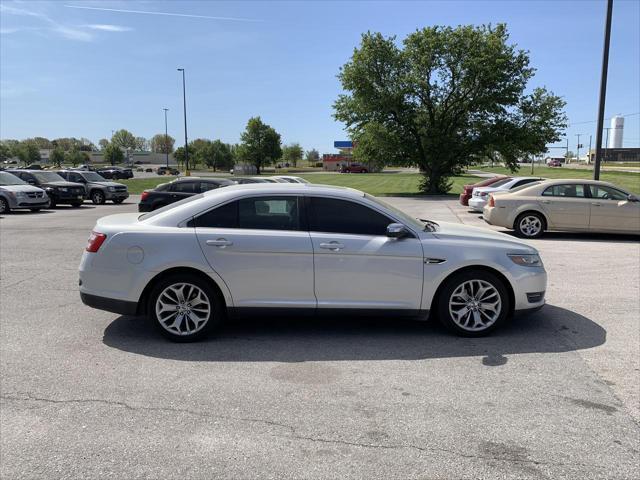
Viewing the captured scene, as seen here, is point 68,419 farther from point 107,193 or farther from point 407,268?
point 107,193

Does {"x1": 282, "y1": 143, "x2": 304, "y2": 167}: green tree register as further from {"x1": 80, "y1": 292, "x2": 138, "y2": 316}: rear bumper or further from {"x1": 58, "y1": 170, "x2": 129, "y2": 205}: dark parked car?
{"x1": 80, "y1": 292, "x2": 138, "y2": 316}: rear bumper

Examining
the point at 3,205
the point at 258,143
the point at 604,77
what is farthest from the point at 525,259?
the point at 258,143

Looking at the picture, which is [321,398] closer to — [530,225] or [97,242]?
[97,242]

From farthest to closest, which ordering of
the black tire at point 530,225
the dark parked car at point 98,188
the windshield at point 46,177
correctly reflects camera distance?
the dark parked car at point 98,188 → the windshield at point 46,177 → the black tire at point 530,225

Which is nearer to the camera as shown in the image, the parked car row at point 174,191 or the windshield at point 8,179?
the parked car row at point 174,191

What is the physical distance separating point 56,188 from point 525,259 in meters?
22.5

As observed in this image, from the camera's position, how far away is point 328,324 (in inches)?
219

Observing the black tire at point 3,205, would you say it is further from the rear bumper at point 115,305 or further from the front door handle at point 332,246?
the front door handle at point 332,246

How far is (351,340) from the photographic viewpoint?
5047 millimetres

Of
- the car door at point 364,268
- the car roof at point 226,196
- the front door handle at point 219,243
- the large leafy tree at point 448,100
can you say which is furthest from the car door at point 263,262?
the large leafy tree at point 448,100

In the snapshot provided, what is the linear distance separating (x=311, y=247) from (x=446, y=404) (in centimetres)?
190

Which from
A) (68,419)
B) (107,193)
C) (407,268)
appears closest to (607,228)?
(407,268)

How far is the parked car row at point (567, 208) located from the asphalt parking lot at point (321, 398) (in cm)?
669

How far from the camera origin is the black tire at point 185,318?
16.0ft
